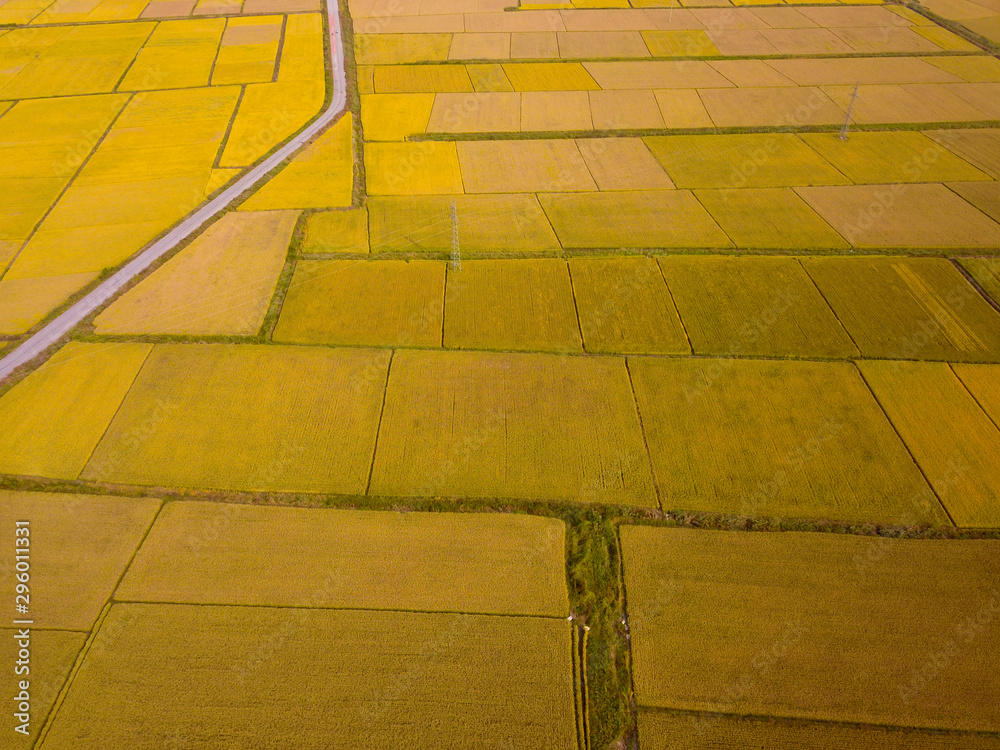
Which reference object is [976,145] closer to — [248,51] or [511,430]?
[511,430]

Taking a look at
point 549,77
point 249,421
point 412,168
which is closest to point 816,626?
point 249,421

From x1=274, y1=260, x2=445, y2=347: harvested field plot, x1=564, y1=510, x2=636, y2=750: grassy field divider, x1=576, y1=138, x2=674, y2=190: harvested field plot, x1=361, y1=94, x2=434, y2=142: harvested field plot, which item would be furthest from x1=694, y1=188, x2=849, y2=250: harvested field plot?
x1=361, y1=94, x2=434, y2=142: harvested field plot

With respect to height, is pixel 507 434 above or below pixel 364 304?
below

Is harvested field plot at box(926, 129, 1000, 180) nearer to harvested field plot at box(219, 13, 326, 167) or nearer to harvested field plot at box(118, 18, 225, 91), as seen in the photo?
harvested field plot at box(219, 13, 326, 167)

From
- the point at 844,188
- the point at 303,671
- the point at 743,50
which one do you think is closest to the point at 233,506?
the point at 303,671

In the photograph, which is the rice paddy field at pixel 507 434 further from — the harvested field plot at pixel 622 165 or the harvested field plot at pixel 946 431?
the harvested field plot at pixel 622 165

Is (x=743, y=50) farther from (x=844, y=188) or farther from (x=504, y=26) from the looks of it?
(x=844, y=188)

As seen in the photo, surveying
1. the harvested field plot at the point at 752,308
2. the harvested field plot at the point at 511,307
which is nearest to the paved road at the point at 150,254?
the harvested field plot at the point at 511,307
